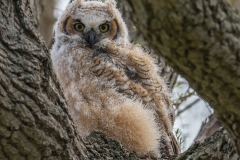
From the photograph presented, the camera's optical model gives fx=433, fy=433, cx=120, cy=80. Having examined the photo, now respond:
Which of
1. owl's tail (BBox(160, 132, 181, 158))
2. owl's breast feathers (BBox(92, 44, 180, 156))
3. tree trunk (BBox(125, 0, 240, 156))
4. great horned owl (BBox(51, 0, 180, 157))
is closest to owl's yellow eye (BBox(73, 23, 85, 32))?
great horned owl (BBox(51, 0, 180, 157))

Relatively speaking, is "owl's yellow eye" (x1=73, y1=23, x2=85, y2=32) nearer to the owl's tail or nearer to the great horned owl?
the great horned owl

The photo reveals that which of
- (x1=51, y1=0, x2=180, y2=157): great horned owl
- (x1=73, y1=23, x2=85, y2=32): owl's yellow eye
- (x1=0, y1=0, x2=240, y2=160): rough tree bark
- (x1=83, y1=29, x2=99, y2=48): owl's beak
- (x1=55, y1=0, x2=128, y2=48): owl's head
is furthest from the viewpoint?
(x1=73, y1=23, x2=85, y2=32): owl's yellow eye

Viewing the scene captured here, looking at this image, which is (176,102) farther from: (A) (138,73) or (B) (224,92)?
(B) (224,92)

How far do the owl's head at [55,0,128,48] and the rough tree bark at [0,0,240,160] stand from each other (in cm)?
180

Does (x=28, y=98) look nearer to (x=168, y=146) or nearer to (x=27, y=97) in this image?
(x=27, y=97)

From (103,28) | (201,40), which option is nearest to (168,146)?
(103,28)

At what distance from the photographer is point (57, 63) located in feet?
12.5

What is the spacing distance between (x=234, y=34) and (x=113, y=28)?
2576 millimetres

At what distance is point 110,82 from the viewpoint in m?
3.52

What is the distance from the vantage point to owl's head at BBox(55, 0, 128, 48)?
4.20 meters

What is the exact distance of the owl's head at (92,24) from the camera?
4199 mm

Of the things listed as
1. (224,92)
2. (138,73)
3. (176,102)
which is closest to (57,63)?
(138,73)

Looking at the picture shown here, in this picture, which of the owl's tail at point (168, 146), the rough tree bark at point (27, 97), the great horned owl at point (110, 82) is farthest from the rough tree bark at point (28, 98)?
the owl's tail at point (168, 146)

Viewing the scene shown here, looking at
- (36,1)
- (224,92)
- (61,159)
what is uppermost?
(36,1)
